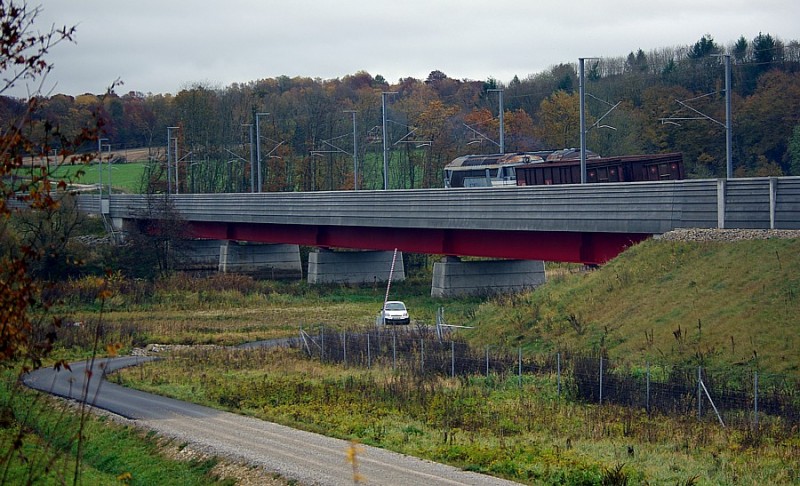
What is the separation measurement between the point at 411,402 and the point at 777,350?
10511 millimetres

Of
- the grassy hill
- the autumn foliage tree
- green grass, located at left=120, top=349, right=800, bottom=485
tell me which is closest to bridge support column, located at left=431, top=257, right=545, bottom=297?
the grassy hill

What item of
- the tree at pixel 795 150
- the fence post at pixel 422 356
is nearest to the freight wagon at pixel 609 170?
the tree at pixel 795 150

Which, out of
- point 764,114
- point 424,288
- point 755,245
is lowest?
point 424,288

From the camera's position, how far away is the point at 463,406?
2548cm

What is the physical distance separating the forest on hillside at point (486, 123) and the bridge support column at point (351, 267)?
9.36 m

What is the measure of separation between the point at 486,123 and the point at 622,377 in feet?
300

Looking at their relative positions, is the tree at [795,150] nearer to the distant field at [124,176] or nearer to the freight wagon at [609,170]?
the freight wagon at [609,170]

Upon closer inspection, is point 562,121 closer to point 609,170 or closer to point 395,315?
point 609,170

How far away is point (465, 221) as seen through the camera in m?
51.5

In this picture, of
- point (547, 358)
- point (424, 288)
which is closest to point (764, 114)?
point (424, 288)

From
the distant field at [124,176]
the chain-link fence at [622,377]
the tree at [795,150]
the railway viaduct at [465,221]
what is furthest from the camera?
the distant field at [124,176]

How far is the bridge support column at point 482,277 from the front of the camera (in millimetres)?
58406

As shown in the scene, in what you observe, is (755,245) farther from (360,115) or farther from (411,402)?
(360,115)

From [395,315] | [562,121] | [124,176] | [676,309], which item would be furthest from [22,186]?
[124,176]
